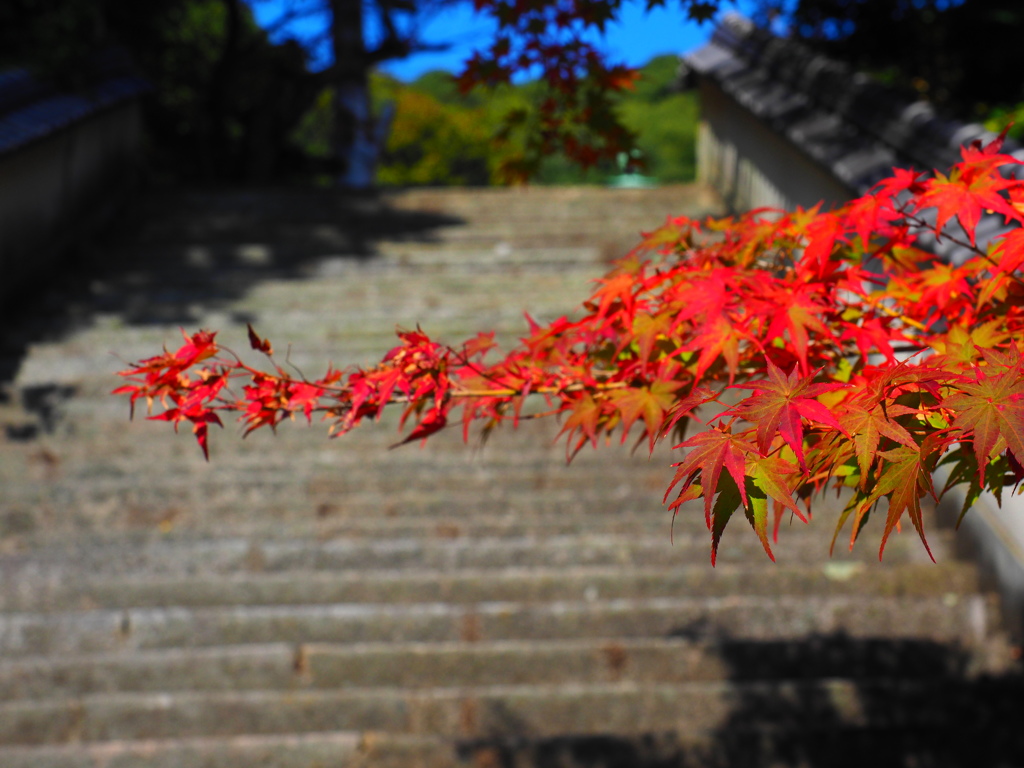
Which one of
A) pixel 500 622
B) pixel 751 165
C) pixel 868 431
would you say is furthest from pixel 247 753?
pixel 751 165

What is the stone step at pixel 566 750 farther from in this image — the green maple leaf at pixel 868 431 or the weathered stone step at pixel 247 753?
the green maple leaf at pixel 868 431

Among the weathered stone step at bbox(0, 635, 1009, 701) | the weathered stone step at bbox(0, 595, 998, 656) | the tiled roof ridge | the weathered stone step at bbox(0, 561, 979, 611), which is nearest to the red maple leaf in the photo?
the tiled roof ridge

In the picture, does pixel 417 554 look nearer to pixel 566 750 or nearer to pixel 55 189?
pixel 566 750

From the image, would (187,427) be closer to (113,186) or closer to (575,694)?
(575,694)

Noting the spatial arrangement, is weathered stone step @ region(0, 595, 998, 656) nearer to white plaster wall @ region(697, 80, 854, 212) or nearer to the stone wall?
white plaster wall @ region(697, 80, 854, 212)

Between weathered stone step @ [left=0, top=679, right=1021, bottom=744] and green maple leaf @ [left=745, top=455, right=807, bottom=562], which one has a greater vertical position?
green maple leaf @ [left=745, top=455, right=807, bottom=562]

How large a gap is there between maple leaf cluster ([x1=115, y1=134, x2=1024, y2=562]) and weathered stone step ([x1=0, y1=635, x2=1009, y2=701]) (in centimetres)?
206

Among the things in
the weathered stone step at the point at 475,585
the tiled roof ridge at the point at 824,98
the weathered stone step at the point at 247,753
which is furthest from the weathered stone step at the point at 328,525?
the tiled roof ridge at the point at 824,98

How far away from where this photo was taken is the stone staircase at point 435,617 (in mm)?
3529

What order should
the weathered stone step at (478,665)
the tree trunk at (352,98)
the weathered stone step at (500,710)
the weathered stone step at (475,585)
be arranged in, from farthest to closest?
1. the tree trunk at (352,98)
2. the weathered stone step at (475,585)
3. the weathered stone step at (478,665)
4. the weathered stone step at (500,710)

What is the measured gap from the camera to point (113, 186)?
29.1 feet

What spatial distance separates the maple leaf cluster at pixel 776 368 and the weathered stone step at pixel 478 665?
2055 mm

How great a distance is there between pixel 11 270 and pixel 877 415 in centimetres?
706

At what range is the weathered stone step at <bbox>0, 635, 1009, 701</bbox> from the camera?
3732mm
